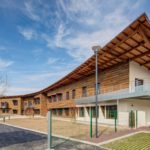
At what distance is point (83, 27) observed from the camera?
64.8 feet

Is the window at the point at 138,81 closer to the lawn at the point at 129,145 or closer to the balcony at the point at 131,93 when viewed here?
the balcony at the point at 131,93

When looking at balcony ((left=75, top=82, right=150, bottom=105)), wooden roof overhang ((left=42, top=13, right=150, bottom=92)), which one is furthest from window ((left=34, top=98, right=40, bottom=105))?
balcony ((left=75, top=82, right=150, bottom=105))

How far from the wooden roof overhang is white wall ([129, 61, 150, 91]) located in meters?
0.50

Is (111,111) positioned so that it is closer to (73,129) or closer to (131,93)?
(131,93)

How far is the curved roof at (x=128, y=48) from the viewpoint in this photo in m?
18.2

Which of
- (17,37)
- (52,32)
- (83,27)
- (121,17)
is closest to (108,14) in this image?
(121,17)

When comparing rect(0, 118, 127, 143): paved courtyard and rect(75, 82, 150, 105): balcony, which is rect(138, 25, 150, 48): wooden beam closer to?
rect(75, 82, 150, 105): balcony

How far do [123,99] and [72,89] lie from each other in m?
14.3

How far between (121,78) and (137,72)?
1980 mm

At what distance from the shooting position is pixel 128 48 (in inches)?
868

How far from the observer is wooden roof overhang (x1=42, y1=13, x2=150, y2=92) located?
1825cm

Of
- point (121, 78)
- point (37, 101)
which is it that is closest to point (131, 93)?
point (121, 78)

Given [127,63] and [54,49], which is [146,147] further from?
[54,49]

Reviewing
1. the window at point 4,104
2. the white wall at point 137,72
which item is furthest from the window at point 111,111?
the window at point 4,104
